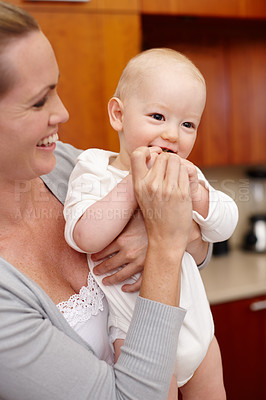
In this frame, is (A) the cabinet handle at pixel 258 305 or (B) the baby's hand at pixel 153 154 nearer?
(B) the baby's hand at pixel 153 154

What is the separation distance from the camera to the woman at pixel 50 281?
911 mm

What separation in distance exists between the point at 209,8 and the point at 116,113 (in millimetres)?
1496

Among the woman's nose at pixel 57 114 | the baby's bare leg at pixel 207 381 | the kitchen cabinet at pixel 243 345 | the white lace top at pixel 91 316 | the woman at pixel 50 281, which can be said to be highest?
the woman's nose at pixel 57 114

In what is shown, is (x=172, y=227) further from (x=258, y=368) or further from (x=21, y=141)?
(x=258, y=368)

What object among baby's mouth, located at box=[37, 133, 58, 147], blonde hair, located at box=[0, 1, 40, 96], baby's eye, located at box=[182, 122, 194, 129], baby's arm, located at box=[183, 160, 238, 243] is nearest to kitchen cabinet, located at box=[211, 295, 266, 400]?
baby's arm, located at box=[183, 160, 238, 243]

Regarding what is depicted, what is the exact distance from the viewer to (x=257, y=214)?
3.25 metres

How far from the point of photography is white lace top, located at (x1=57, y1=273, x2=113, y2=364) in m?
1.10

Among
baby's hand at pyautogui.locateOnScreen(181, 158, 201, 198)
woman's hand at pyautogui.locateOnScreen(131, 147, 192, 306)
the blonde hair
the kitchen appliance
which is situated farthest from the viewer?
the kitchen appliance

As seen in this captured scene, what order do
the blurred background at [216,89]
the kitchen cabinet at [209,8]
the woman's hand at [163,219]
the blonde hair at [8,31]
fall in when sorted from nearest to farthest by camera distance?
the blonde hair at [8,31] < the woman's hand at [163,219] < the blurred background at [216,89] < the kitchen cabinet at [209,8]

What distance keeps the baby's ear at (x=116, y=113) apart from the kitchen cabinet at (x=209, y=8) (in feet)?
4.26

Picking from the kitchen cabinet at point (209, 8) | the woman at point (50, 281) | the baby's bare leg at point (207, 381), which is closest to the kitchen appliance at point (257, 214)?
the kitchen cabinet at point (209, 8)

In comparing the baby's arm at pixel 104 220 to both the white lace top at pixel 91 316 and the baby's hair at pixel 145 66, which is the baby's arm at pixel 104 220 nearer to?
the white lace top at pixel 91 316

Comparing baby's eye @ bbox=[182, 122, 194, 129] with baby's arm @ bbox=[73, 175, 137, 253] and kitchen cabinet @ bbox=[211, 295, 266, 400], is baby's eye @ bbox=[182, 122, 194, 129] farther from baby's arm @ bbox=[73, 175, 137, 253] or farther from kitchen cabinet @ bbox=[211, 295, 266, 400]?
kitchen cabinet @ bbox=[211, 295, 266, 400]

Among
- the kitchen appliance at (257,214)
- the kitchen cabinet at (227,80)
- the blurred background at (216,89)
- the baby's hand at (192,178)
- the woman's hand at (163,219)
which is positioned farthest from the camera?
the kitchen appliance at (257,214)
